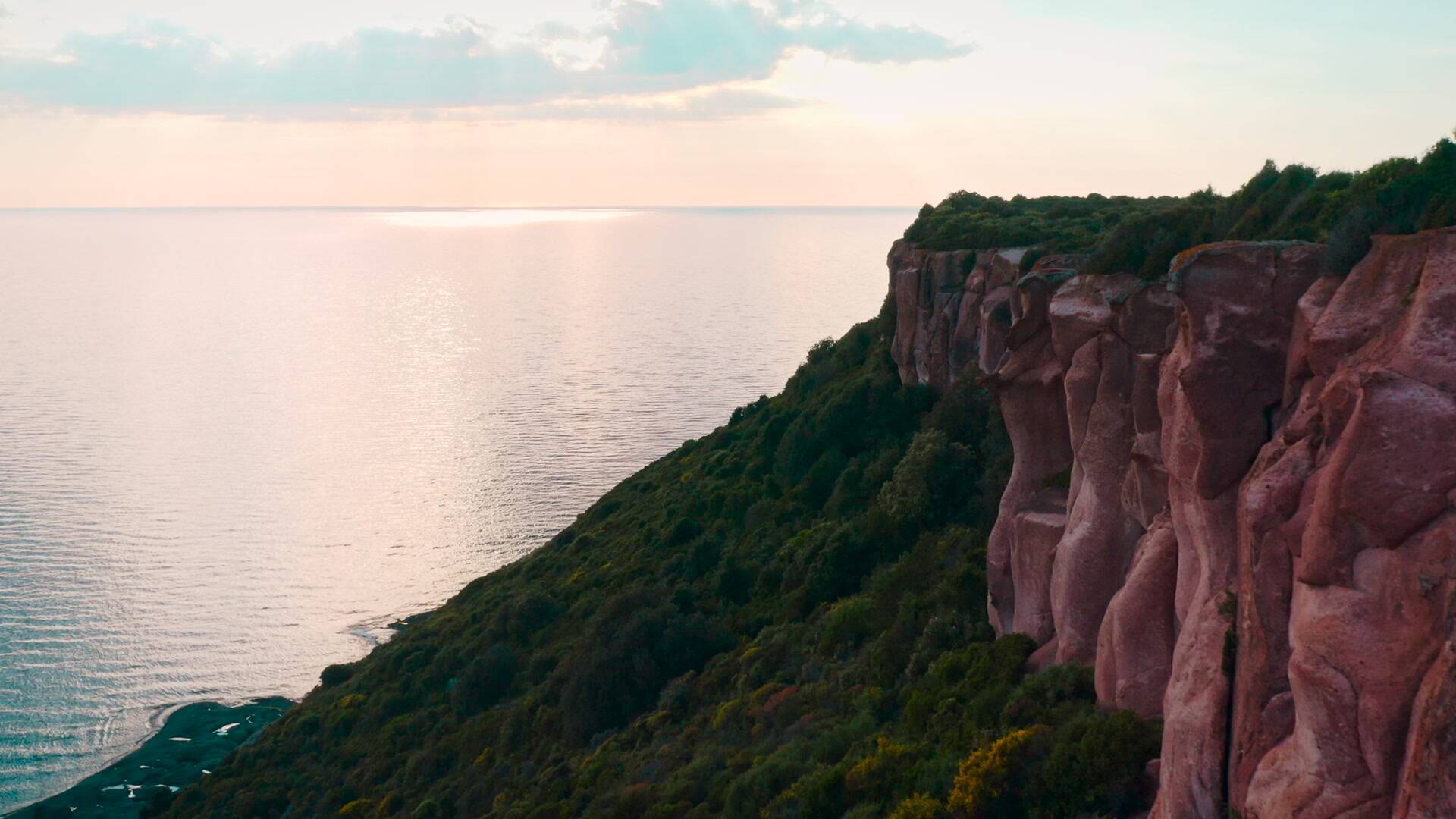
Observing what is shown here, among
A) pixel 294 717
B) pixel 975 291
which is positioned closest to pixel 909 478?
pixel 975 291

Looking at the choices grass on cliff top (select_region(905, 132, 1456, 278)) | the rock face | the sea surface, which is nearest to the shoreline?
the sea surface

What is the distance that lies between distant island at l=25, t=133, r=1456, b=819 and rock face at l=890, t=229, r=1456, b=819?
0.12 feet

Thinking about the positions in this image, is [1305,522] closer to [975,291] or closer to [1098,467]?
[1098,467]

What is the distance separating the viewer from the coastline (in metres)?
45.6

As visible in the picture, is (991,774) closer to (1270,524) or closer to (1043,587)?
(1043,587)

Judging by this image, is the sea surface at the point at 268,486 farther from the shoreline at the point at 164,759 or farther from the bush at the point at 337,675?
the bush at the point at 337,675

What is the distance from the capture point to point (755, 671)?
30.3 metres

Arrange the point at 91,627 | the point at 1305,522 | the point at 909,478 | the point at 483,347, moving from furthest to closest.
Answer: the point at 483,347, the point at 91,627, the point at 909,478, the point at 1305,522

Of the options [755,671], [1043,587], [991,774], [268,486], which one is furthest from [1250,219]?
[268,486]

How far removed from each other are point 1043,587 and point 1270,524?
905cm

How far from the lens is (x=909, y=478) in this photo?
33.8 metres

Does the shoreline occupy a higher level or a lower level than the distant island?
lower

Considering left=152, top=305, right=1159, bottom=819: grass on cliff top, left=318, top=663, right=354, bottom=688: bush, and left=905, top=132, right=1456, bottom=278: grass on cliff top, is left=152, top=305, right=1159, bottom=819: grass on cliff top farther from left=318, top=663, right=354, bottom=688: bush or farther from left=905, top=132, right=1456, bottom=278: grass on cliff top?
left=905, top=132, right=1456, bottom=278: grass on cliff top

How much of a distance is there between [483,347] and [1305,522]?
154 m
